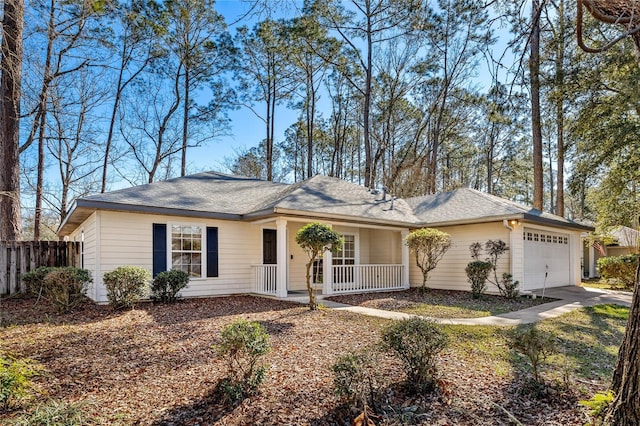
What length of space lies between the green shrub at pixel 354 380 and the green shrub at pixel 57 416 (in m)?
2.12

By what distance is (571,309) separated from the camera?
8969 mm

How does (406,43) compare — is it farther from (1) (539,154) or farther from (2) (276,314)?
(2) (276,314)

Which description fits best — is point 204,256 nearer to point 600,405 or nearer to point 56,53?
point 56,53

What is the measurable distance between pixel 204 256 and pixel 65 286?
3.33 metres

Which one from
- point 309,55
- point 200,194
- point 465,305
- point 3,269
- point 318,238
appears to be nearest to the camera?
point 318,238

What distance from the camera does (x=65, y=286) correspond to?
7512 mm

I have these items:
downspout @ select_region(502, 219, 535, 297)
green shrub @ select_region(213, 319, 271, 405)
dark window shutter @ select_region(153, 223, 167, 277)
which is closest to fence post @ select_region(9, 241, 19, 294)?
dark window shutter @ select_region(153, 223, 167, 277)

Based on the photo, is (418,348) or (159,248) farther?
(159,248)

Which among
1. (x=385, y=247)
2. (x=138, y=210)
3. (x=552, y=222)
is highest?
(x=138, y=210)

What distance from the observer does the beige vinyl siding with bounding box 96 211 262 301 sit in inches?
348

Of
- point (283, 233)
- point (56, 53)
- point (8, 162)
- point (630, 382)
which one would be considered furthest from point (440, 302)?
point (56, 53)

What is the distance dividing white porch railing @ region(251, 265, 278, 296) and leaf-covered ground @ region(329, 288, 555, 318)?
1.74 meters

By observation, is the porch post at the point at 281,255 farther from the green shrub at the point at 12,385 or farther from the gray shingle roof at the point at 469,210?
the green shrub at the point at 12,385

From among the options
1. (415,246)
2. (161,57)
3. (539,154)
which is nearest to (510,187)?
(539,154)
